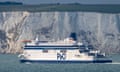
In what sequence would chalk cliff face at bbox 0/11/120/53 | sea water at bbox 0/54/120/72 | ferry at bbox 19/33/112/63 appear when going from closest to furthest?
sea water at bbox 0/54/120/72 < ferry at bbox 19/33/112/63 < chalk cliff face at bbox 0/11/120/53

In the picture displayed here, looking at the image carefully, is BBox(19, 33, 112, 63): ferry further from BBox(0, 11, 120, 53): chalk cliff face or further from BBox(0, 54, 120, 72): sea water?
Answer: BBox(0, 11, 120, 53): chalk cliff face

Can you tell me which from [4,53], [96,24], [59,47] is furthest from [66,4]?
[59,47]

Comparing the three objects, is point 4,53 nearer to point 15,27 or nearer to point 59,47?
point 15,27

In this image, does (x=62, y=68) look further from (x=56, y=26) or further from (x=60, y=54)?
(x=56, y=26)

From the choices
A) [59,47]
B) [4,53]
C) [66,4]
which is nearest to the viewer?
[59,47]

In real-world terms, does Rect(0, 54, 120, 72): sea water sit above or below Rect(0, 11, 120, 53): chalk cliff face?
below

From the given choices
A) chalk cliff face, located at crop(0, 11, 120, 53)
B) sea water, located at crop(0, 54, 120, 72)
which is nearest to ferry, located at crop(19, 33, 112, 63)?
sea water, located at crop(0, 54, 120, 72)

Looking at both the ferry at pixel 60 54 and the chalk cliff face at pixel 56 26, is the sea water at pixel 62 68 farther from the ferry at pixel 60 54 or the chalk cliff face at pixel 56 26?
the chalk cliff face at pixel 56 26
